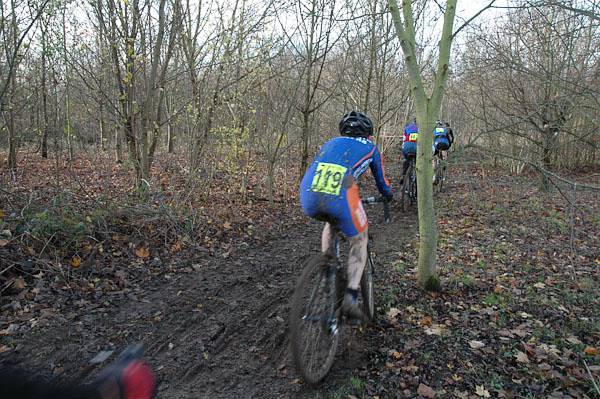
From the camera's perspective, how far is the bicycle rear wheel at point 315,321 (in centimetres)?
311

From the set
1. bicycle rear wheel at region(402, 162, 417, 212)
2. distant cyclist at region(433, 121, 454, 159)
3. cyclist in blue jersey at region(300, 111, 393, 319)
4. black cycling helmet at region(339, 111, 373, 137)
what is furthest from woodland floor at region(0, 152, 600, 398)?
distant cyclist at region(433, 121, 454, 159)

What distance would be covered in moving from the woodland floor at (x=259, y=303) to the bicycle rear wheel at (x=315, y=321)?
0.20 m

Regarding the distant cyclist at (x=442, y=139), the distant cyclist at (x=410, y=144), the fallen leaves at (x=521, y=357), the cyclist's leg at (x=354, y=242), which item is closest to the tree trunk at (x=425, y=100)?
the cyclist's leg at (x=354, y=242)

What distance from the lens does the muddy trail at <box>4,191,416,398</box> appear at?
3.45 m

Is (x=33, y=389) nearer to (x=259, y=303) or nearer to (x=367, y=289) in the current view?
(x=367, y=289)

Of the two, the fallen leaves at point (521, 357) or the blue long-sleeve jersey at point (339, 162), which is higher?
the blue long-sleeve jersey at point (339, 162)

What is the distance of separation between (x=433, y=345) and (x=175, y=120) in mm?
6850

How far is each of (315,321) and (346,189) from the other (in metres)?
1.17

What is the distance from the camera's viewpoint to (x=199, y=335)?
413cm

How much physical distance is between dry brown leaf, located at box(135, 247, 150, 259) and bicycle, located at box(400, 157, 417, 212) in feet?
19.2

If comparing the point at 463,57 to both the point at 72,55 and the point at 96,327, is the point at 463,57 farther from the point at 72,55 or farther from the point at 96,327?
the point at 96,327

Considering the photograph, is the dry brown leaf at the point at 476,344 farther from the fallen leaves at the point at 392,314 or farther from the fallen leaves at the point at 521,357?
the fallen leaves at the point at 392,314

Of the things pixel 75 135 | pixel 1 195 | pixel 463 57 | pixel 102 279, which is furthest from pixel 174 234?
pixel 463 57

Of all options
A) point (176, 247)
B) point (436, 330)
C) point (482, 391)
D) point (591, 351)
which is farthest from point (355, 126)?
point (176, 247)
